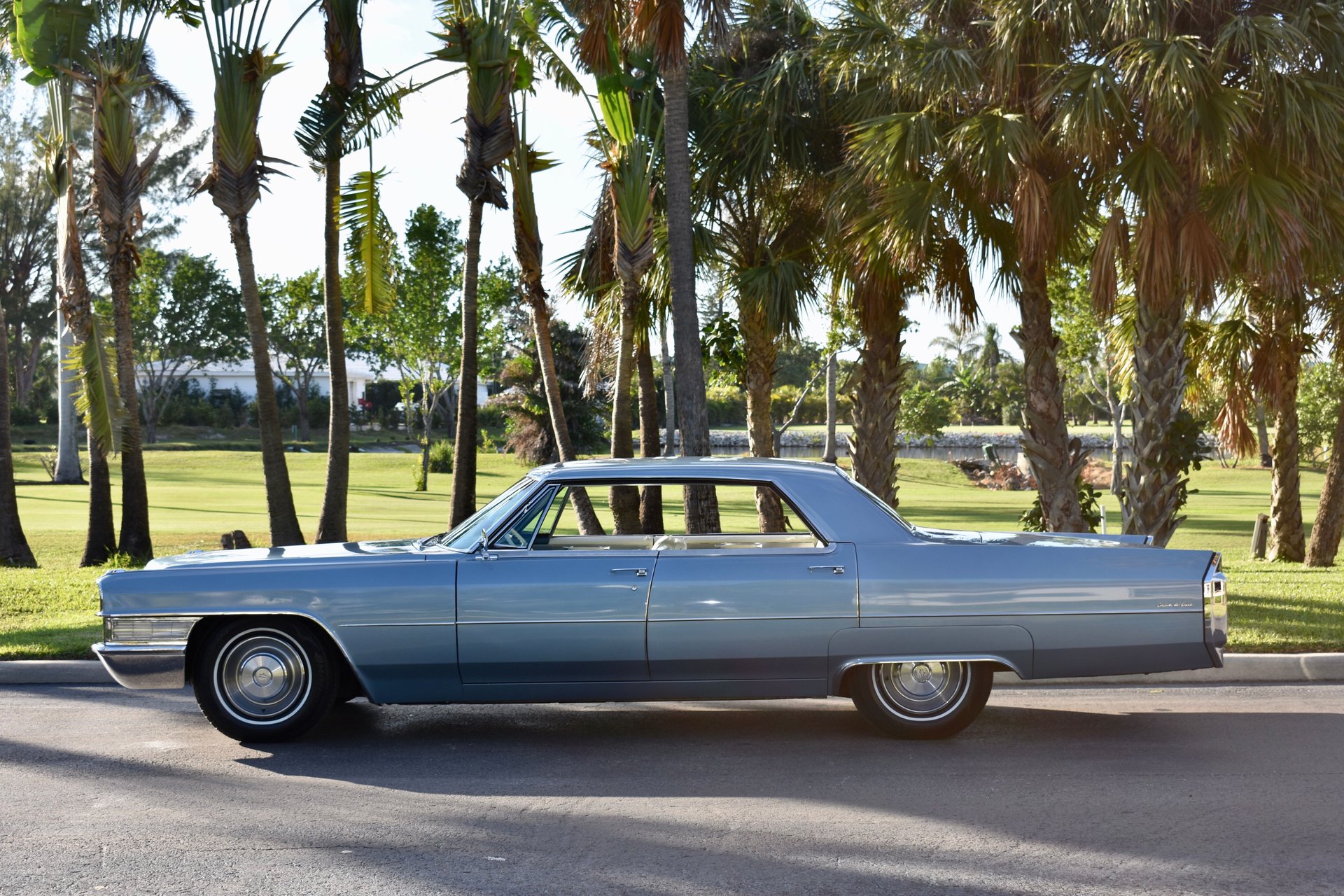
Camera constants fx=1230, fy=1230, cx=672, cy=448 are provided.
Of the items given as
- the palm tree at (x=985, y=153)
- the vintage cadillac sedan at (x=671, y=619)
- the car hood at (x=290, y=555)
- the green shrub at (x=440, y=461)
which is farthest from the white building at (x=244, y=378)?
the vintage cadillac sedan at (x=671, y=619)

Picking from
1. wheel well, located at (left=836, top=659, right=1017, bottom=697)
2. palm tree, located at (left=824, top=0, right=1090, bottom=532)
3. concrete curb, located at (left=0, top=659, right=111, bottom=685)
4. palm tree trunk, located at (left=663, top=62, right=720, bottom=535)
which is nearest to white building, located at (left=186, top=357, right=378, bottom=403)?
palm tree, located at (left=824, top=0, right=1090, bottom=532)

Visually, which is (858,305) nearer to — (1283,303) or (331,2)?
(1283,303)

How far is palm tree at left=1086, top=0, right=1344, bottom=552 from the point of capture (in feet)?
35.6

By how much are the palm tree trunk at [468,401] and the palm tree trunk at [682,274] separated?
4716mm

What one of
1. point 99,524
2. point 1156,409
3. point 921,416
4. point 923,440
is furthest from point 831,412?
point 923,440

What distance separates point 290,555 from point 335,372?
9886 millimetres

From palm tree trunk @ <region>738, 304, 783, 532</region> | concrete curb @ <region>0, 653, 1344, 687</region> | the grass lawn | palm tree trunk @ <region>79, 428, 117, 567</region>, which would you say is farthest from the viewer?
palm tree trunk @ <region>738, 304, 783, 532</region>

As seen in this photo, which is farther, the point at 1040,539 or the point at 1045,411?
the point at 1045,411

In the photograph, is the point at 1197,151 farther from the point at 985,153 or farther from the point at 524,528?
the point at 524,528

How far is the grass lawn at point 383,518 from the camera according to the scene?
9.74 metres

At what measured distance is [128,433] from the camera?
1580cm

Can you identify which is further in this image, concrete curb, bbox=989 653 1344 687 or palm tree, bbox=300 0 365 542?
palm tree, bbox=300 0 365 542

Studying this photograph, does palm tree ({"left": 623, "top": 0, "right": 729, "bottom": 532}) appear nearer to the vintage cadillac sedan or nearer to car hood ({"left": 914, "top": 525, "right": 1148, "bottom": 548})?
car hood ({"left": 914, "top": 525, "right": 1148, "bottom": 548})

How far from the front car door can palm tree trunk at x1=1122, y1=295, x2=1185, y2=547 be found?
26.5ft
